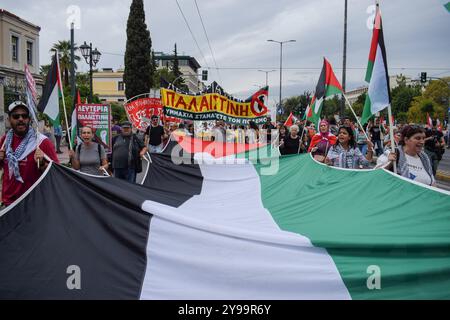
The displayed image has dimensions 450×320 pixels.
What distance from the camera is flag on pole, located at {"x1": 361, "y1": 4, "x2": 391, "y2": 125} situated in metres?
5.07

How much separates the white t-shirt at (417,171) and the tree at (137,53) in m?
39.6

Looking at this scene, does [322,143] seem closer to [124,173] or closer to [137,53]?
[124,173]

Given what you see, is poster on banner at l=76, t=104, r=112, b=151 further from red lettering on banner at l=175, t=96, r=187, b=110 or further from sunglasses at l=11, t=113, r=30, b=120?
sunglasses at l=11, t=113, r=30, b=120

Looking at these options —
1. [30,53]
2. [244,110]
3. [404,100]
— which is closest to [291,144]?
[244,110]

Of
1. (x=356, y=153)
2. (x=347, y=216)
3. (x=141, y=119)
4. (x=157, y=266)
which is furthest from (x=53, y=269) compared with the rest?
(x=141, y=119)

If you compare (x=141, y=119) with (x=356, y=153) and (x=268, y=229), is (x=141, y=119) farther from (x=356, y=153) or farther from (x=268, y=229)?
(x=268, y=229)

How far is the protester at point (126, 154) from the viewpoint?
8.59 meters

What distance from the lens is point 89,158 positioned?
6.66 metres

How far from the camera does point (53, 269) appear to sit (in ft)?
10.6

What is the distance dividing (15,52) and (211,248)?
36807 mm

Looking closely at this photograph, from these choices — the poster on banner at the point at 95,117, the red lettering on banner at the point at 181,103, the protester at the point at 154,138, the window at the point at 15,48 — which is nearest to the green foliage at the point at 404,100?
the window at the point at 15,48

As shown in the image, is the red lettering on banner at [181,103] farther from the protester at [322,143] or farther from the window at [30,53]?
the window at [30,53]

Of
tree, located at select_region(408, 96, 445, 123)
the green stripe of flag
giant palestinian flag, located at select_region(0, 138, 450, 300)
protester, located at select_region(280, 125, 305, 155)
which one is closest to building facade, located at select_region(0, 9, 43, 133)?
protester, located at select_region(280, 125, 305, 155)
